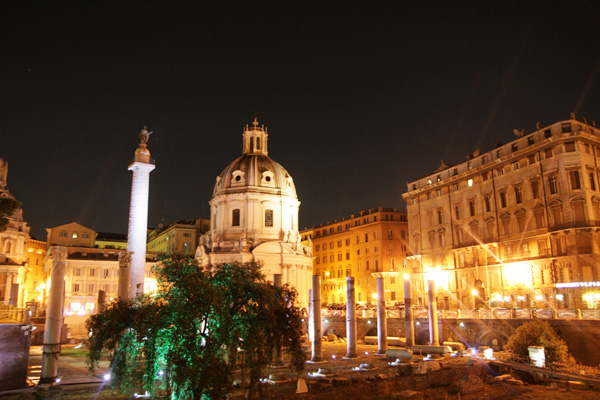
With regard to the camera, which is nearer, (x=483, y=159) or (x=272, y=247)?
(x=483, y=159)

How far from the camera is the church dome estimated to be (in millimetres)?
77375

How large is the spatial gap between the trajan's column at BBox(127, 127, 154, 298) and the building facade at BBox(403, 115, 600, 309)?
110 feet

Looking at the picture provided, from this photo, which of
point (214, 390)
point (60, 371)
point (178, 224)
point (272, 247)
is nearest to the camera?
point (214, 390)

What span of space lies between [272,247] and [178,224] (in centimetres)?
3442

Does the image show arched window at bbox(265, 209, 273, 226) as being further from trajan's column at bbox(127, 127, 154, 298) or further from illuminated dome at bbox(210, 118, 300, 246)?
trajan's column at bbox(127, 127, 154, 298)

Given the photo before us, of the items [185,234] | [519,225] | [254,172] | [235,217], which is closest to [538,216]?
[519,225]

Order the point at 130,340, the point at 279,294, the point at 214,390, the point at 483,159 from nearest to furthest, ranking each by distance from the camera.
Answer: the point at 214,390 → the point at 130,340 → the point at 279,294 → the point at 483,159

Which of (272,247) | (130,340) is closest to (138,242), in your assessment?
(130,340)

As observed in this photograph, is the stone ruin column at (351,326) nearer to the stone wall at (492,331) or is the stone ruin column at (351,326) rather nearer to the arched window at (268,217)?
the stone wall at (492,331)

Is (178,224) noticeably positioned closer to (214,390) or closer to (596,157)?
(596,157)

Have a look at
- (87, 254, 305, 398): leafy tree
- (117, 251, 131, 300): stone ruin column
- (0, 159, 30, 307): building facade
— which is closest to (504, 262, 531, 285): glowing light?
(87, 254, 305, 398): leafy tree

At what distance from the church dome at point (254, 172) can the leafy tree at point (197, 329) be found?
2284 inches

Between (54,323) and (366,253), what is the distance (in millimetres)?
64315

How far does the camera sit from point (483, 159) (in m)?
A: 55.7
